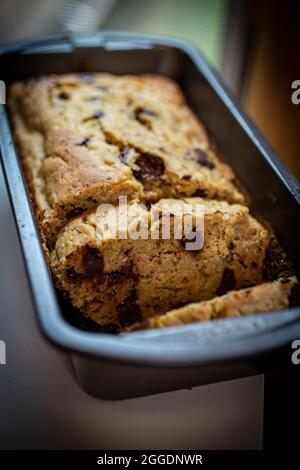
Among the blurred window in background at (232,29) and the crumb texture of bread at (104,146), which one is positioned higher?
the blurred window in background at (232,29)

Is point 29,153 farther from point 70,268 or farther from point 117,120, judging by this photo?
point 70,268

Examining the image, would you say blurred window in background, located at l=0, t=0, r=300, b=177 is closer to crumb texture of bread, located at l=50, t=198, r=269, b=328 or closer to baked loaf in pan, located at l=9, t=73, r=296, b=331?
baked loaf in pan, located at l=9, t=73, r=296, b=331

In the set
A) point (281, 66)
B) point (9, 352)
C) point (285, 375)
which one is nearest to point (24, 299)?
point (9, 352)

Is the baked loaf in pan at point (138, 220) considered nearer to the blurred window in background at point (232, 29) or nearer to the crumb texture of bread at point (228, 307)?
the crumb texture of bread at point (228, 307)

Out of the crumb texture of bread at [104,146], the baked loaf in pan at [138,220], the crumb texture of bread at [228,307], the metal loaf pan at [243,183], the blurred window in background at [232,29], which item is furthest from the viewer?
the blurred window in background at [232,29]

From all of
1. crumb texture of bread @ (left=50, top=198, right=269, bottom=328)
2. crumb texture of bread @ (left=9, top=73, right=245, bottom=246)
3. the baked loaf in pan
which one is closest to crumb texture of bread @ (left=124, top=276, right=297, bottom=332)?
the baked loaf in pan

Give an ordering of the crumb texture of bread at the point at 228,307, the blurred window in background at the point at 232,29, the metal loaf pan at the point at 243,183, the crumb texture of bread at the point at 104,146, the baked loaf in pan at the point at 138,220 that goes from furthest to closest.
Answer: the blurred window in background at the point at 232,29, the crumb texture of bread at the point at 104,146, the baked loaf in pan at the point at 138,220, the crumb texture of bread at the point at 228,307, the metal loaf pan at the point at 243,183

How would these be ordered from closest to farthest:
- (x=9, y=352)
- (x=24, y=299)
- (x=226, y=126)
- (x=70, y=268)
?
1. (x=70, y=268)
2. (x=9, y=352)
3. (x=24, y=299)
4. (x=226, y=126)

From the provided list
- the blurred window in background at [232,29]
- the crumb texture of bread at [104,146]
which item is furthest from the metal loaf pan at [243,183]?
the blurred window in background at [232,29]
